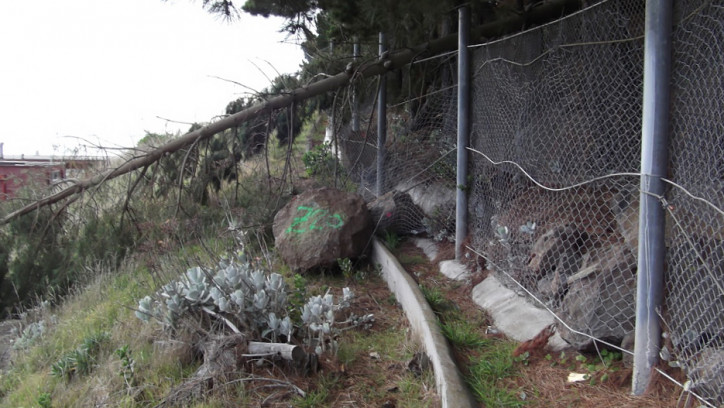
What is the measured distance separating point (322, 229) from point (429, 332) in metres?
2.66

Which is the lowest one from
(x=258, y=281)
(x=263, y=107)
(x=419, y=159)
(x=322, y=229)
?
(x=258, y=281)

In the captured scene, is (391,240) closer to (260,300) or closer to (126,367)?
(260,300)

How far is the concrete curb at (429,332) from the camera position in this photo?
292 cm

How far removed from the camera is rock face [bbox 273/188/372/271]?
233 inches

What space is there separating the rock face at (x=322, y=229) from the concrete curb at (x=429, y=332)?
1.38 feet

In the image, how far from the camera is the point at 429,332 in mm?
3699

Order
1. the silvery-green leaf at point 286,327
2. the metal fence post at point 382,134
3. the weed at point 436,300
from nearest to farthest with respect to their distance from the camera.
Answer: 1. the silvery-green leaf at point 286,327
2. the weed at point 436,300
3. the metal fence post at point 382,134

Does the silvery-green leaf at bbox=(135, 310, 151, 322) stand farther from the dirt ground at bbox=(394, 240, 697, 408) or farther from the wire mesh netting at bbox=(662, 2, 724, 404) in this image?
the wire mesh netting at bbox=(662, 2, 724, 404)

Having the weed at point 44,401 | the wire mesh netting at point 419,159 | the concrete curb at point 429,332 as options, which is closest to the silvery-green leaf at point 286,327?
the concrete curb at point 429,332

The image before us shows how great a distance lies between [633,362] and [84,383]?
3788mm

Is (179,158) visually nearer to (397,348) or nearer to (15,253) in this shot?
(15,253)

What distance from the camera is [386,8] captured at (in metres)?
4.91

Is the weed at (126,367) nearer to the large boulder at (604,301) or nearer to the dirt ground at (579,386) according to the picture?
the dirt ground at (579,386)

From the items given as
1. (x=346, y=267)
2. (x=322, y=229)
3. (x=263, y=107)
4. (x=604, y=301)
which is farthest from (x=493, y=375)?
(x=263, y=107)
